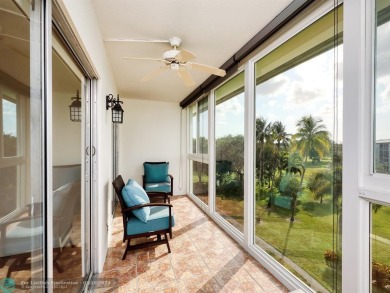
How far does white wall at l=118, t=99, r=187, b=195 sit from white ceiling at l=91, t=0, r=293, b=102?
225 centimetres

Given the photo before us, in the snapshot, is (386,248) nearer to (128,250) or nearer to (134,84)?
(128,250)

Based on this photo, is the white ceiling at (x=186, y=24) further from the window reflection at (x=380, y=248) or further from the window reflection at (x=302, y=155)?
the window reflection at (x=380, y=248)

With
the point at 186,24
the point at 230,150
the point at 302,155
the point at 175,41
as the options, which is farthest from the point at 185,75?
the point at 302,155

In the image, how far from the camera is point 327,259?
1.66 meters

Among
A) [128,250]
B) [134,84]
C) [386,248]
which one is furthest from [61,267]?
[134,84]

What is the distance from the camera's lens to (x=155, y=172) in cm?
490

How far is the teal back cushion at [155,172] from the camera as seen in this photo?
4.86 meters

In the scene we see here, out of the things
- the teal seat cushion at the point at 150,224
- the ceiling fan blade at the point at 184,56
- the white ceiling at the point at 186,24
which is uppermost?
the white ceiling at the point at 186,24

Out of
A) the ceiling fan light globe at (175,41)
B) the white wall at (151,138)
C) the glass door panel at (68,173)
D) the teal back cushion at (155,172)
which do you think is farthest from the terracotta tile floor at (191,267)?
the ceiling fan light globe at (175,41)

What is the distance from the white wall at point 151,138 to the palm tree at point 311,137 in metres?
3.87

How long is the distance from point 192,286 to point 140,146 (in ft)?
12.5

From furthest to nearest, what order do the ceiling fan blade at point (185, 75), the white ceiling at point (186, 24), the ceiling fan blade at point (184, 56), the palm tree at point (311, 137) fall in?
the ceiling fan blade at point (185, 75), the ceiling fan blade at point (184, 56), the white ceiling at point (186, 24), the palm tree at point (311, 137)

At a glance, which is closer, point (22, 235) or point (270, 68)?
point (22, 235)

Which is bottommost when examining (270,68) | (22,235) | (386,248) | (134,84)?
(386,248)
